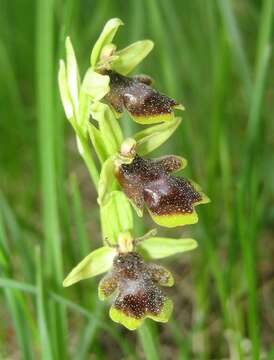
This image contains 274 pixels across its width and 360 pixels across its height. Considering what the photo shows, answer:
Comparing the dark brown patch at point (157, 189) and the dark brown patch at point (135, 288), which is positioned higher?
the dark brown patch at point (157, 189)

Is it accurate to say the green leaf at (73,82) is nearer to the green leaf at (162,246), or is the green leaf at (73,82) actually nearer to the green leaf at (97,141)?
the green leaf at (97,141)

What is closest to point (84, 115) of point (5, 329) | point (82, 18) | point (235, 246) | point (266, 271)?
point (235, 246)

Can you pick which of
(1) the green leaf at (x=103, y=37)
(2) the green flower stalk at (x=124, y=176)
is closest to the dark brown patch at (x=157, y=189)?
(2) the green flower stalk at (x=124, y=176)

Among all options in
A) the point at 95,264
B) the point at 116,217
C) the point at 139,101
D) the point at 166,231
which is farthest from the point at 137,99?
the point at 166,231

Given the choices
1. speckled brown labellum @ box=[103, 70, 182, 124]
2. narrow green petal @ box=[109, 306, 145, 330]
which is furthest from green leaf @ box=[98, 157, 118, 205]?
narrow green petal @ box=[109, 306, 145, 330]

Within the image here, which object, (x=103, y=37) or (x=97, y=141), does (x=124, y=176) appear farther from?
(x=103, y=37)

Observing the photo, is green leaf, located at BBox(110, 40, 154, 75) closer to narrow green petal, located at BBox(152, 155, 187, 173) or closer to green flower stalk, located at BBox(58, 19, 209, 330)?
green flower stalk, located at BBox(58, 19, 209, 330)
